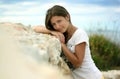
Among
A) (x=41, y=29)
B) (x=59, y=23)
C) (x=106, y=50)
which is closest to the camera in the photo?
(x=41, y=29)

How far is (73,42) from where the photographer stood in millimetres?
2244

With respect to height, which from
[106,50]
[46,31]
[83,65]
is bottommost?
[106,50]

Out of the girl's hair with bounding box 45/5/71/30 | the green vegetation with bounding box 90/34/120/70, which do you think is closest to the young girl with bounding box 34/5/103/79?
the girl's hair with bounding box 45/5/71/30

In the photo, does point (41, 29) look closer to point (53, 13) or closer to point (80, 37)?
point (53, 13)

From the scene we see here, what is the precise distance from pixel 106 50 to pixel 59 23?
17.2ft

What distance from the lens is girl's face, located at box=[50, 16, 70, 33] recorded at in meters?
2.21

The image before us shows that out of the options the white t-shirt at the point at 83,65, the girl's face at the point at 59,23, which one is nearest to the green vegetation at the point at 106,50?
the white t-shirt at the point at 83,65

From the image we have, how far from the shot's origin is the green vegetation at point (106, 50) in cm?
734

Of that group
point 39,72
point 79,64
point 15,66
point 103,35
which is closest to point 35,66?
point 39,72

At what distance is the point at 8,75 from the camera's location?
1.04 meters

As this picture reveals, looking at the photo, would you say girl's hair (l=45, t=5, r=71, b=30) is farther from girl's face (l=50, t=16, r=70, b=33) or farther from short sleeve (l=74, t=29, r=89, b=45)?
short sleeve (l=74, t=29, r=89, b=45)

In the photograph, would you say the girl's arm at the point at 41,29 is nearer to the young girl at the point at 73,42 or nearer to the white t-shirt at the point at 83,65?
the young girl at the point at 73,42

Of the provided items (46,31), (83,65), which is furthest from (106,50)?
(46,31)

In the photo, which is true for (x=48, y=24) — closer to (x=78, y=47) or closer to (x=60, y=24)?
(x=60, y=24)
